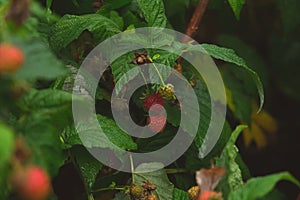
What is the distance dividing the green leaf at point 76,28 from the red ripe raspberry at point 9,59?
1.98 feet

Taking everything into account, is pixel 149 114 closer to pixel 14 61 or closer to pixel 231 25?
pixel 14 61

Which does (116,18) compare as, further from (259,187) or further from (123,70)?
(259,187)

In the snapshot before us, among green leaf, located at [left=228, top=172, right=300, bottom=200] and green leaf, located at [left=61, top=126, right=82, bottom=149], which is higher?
green leaf, located at [left=228, top=172, right=300, bottom=200]

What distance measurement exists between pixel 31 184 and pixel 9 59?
12 centimetres

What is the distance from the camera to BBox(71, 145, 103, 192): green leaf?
121 centimetres

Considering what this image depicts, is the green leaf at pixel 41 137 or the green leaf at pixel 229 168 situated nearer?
the green leaf at pixel 41 137

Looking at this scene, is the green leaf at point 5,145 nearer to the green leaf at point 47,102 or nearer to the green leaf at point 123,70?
the green leaf at point 47,102

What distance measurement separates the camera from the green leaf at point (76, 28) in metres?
1.26

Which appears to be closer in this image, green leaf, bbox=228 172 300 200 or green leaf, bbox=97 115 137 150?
green leaf, bbox=228 172 300 200

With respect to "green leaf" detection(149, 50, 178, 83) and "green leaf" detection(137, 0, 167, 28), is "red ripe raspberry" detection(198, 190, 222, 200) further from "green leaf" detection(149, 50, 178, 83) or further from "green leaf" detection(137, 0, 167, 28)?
"green leaf" detection(137, 0, 167, 28)

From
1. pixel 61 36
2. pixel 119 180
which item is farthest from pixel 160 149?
pixel 61 36

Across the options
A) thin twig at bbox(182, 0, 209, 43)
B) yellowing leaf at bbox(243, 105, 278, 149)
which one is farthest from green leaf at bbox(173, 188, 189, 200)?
yellowing leaf at bbox(243, 105, 278, 149)

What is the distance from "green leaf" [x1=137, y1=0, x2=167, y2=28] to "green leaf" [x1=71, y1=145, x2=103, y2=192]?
0.89 feet

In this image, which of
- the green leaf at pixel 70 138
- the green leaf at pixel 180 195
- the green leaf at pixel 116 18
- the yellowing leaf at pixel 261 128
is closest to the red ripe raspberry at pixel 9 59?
the green leaf at pixel 70 138
